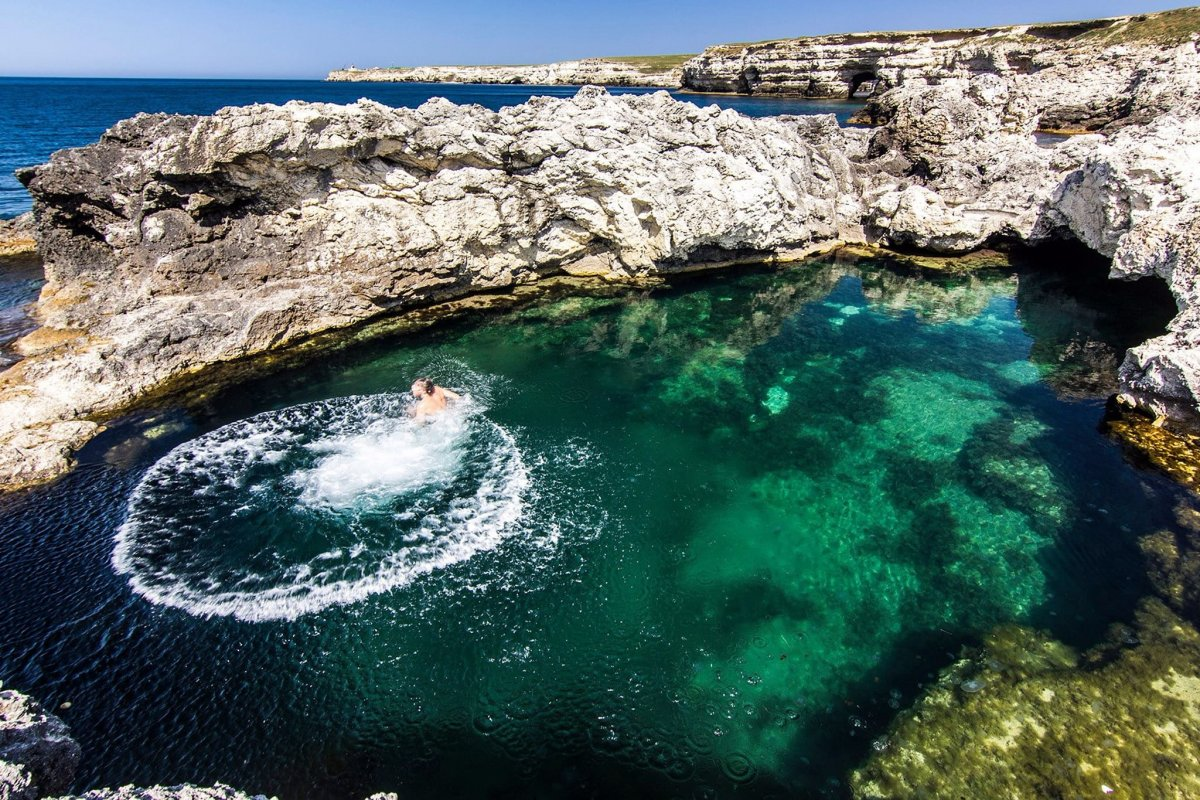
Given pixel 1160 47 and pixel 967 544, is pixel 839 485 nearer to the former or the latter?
pixel 967 544

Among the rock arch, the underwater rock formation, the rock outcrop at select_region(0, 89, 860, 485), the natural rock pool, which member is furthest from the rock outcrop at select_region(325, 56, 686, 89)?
the underwater rock formation

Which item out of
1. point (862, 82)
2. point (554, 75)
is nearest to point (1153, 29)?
point (862, 82)

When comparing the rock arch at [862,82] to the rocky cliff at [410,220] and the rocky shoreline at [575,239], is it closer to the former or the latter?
the rocky shoreline at [575,239]

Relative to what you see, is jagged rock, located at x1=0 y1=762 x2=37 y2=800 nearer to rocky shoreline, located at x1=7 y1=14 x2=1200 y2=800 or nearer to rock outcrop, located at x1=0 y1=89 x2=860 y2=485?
rocky shoreline, located at x1=7 y1=14 x2=1200 y2=800

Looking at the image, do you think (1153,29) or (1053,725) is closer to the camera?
(1053,725)

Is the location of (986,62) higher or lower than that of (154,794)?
higher

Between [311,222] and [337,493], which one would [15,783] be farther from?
[311,222]
